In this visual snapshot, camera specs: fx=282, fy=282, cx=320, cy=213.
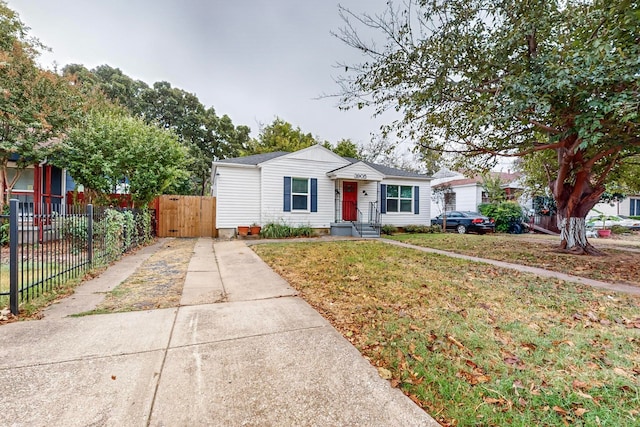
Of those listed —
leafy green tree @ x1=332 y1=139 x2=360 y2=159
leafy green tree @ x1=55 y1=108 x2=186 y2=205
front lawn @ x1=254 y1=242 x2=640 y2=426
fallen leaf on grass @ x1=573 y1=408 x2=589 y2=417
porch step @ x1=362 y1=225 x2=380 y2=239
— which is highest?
leafy green tree @ x1=332 y1=139 x2=360 y2=159

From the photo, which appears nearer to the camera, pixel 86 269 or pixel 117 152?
pixel 86 269

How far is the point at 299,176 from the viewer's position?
1281 centimetres

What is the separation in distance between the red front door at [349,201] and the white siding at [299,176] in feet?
2.23

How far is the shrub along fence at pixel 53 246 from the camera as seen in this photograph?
3426mm

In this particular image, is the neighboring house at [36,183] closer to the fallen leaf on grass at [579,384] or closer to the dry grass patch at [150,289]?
the dry grass patch at [150,289]

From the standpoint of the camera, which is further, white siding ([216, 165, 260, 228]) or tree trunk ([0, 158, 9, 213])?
white siding ([216, 165, 260, 228])

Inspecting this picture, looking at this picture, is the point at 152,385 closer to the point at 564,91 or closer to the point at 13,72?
the point at 564,91

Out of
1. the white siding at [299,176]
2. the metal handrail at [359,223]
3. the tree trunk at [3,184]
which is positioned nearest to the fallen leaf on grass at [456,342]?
the metal handrail at [359,223]

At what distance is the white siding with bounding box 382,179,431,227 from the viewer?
14805mm

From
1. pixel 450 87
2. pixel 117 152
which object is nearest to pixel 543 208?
pixel 450 87

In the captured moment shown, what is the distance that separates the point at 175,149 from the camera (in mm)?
9727

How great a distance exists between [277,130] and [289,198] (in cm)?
1413

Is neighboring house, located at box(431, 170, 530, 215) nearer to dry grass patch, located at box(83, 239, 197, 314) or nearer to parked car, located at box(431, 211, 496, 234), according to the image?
parked car, located at box(431, 211, 496, 234)

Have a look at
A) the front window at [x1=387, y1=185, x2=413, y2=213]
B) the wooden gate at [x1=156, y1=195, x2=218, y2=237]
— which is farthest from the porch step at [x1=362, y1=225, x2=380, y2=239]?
the wooden gate at [x1=156, y1=195, x2=218, y2=237]
